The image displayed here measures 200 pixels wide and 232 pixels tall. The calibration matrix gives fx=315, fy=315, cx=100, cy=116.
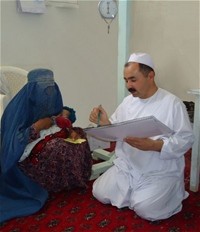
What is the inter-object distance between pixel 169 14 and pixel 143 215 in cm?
225

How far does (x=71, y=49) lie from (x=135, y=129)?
1800 millimetres

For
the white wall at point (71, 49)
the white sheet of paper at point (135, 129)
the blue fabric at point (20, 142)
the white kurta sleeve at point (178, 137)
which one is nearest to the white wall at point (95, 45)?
the white wall at point (71, 49)

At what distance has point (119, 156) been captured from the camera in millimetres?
2180

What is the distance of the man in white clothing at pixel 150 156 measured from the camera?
73.9 inches

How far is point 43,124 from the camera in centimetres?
223

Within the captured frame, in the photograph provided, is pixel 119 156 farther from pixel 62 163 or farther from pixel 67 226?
pixel 67 226

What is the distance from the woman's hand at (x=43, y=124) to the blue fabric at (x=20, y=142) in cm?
5

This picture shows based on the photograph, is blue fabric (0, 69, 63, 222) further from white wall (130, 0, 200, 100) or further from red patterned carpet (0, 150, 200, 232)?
white wall (130, 0, 200, 100)

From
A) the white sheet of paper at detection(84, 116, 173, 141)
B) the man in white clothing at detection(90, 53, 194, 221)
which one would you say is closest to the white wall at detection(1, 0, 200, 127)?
the man in white clothing at detection(90, 53, 194, 221)

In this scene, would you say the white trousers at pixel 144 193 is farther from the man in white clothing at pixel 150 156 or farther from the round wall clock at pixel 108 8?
the round wall clock at pixel 108 8

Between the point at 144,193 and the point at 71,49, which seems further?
the point at 71,49

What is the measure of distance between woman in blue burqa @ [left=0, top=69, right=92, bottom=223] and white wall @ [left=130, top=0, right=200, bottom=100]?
1557 mm

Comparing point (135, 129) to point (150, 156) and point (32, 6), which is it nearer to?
point (150, 156)

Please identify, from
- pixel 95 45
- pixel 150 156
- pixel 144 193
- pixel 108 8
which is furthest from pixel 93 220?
pixel 95 45
